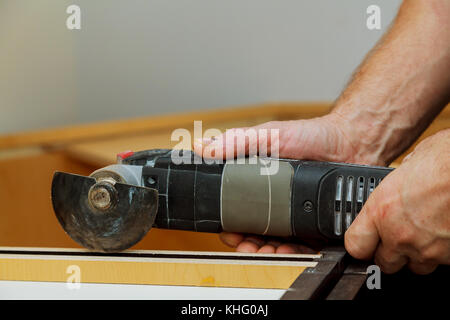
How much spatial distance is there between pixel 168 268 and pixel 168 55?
129 cm

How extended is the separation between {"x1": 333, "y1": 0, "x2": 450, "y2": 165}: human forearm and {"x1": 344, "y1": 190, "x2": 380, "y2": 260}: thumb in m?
0.23

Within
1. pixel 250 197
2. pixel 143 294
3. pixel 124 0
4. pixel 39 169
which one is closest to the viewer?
A: pixel 143 294

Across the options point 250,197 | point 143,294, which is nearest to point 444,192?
point 250,197

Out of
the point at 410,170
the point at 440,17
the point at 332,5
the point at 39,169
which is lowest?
the point at 39,169

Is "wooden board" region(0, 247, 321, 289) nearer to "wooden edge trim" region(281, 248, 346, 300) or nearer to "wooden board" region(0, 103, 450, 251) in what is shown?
"wooden edge trim" region(281, 248, 346, 300)

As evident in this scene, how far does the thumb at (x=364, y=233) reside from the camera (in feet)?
2.18

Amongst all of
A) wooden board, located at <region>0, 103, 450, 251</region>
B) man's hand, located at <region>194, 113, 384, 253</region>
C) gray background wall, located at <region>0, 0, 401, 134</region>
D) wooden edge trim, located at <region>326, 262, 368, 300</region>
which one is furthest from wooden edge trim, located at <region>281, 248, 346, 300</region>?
gray background wall, located at <region>0, 0, 401, 134</region>

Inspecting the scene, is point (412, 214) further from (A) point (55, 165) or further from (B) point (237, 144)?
(A) point (55, 165)

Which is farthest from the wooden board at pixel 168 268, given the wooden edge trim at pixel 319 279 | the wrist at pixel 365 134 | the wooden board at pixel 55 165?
the wooden board at pixel 55 165

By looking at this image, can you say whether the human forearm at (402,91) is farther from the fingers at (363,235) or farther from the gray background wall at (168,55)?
the gray background wall at (168,55)

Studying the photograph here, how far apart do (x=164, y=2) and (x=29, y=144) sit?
0.60 meters

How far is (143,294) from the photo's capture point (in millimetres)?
562

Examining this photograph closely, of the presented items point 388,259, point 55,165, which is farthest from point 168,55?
point 388,259

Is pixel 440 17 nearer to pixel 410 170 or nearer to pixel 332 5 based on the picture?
pixel 410 170
